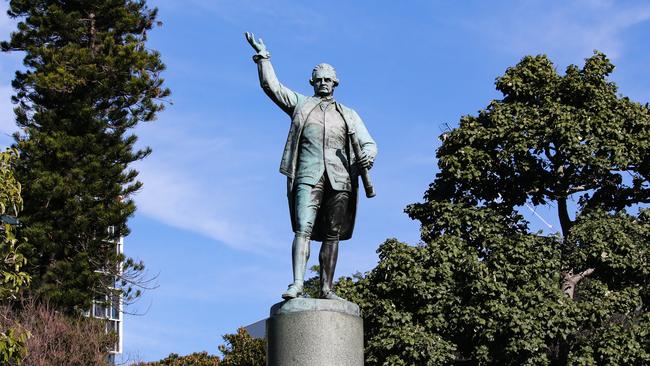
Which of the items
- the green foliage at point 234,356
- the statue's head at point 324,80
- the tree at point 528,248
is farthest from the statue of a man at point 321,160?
the green foliage at point 234,356

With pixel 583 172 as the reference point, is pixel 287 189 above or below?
below

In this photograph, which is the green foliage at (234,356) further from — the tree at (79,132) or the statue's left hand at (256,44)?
the statue's left hand at (256,44)

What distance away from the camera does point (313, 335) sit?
9766 millimetres

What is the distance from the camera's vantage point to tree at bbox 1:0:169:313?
2692 cm

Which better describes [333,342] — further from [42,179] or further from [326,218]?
[42,179]

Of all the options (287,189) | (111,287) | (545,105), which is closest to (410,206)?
Result: (545,105)

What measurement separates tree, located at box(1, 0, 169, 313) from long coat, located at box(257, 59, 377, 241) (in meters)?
16.4

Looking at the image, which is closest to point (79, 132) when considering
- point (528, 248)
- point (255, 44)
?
point (528, 248)

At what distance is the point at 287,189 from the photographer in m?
10.8

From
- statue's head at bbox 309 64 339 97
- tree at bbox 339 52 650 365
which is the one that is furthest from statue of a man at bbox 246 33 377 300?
tree at bbox 339 52 650 365

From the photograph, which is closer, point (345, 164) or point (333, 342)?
point (333, 342)

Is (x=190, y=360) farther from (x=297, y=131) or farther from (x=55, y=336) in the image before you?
(x=297, y=131)

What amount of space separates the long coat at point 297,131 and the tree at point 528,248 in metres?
9.79

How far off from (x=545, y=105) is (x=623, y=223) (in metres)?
2.96
